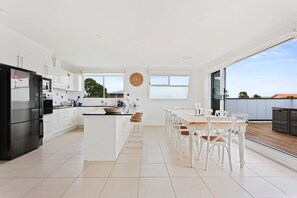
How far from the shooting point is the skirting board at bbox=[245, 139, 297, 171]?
298 cm

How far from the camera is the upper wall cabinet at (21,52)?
3.55 m

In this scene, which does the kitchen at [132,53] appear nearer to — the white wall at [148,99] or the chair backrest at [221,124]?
the chair backrest at [221,124]

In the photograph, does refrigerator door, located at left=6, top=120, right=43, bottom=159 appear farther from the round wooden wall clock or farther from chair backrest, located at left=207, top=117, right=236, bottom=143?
the round wooden wall clock

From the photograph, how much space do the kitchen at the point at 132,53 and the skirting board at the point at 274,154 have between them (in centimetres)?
11

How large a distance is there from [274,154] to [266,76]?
488 cm

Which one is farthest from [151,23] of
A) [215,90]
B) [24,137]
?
[215,90]

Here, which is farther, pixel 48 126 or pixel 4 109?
pixel 48 126

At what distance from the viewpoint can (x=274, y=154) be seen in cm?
340

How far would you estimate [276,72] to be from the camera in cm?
698

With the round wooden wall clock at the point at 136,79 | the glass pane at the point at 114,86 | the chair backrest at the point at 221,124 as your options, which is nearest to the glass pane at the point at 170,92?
the round wooden wall clock at the point at 136,79

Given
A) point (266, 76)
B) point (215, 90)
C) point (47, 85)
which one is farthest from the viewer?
point (266, 76)

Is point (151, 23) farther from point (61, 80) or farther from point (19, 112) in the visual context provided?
point (61, 80)

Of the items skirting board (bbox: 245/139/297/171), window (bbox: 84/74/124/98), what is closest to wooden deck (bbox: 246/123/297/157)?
skirting board (bbox: 245/139/297/171)

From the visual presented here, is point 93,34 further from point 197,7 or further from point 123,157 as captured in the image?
point 123,157
